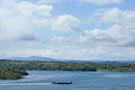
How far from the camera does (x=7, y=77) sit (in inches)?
6403

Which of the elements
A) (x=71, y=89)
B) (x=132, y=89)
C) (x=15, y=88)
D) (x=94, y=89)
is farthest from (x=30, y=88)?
(x=132, y=89)

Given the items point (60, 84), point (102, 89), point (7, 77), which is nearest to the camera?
point (102, 89)

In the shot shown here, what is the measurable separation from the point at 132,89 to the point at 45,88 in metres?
46.1

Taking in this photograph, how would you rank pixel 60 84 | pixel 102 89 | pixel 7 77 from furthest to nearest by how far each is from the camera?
pixel 7 77 < pixel 60 84 < pixel 102 89

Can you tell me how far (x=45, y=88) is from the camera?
118188 millimetres

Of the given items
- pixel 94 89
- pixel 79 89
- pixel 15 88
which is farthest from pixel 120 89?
pixel 15 88

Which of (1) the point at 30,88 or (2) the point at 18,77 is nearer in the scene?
(1) the point at 30,88

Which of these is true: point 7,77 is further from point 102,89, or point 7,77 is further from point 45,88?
point 102,89

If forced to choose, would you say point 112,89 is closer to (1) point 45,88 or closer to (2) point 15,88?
(1) point 45,88

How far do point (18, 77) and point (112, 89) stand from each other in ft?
263

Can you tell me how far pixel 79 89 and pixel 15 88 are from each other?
111 feet

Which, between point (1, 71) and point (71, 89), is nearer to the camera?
point (71, 89)

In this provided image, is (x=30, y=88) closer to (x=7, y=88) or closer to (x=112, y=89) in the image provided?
(x=7, y=88)

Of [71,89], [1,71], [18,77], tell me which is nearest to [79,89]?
[71,89]
